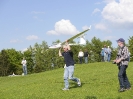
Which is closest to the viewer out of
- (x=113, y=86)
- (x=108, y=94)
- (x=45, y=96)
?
(x=108, y=94)

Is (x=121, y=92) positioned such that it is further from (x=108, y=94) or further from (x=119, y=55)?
(x=119, y=55)

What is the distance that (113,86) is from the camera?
524 inches

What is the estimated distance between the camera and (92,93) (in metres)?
11.8

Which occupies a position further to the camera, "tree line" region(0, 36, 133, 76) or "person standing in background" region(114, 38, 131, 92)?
"tree line" region(0, 36, 133, 76)

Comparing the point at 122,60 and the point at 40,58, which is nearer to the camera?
the point at 122,60

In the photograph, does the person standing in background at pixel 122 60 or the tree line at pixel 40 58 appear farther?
the tree line at pixel 40 58

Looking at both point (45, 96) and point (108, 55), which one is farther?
point (108, 55)

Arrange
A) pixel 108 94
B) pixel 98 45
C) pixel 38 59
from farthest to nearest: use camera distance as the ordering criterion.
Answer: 1. pixel 38 59
2. pixel 98 45
3. pixel 108 94

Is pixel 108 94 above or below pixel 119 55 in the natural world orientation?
below

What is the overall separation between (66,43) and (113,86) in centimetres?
320

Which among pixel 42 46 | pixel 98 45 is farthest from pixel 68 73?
pixel 42 46

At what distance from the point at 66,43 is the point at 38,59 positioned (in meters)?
91.1

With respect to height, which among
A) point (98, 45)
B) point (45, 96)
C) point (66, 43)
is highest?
point (98, 45)

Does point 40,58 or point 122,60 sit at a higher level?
point 40,58
